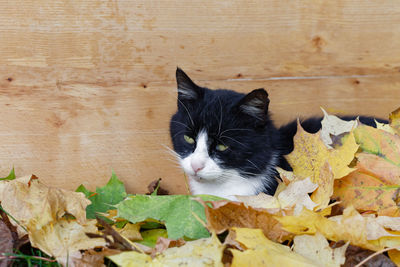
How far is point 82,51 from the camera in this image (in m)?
1.45

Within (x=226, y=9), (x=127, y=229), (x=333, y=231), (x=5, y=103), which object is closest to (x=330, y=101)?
(x=226, y=9)

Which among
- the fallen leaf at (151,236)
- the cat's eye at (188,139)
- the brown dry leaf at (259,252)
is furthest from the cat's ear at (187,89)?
the brown dry leaf at (259,252)

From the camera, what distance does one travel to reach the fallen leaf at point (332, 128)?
122 cm

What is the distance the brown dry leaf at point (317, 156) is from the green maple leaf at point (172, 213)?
31 cm

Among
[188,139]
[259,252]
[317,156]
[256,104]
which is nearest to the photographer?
[259,252]

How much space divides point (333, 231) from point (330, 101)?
0.81m

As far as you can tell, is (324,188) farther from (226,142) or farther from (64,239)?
(64,239)

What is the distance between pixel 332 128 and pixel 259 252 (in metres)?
0.60

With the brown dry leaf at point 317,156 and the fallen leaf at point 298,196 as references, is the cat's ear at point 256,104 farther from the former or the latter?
the fallen leaf at point 298,196

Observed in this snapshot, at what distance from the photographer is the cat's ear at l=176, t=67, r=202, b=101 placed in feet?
4.34

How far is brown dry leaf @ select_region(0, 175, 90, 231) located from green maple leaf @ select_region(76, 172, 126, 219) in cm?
18

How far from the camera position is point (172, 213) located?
1.04 meters

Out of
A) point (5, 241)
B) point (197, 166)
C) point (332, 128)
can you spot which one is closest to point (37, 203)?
point (5, 241)

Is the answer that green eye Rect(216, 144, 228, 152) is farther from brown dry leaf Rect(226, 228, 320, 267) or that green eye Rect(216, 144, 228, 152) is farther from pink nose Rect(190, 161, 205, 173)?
brown dry leaf Rect(226, 228, 320, 267)
